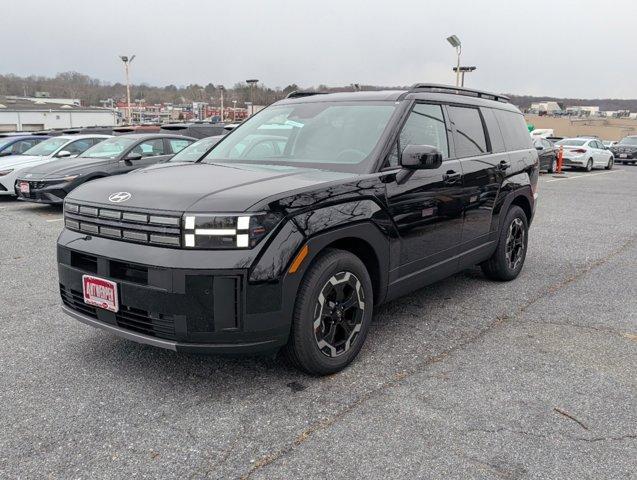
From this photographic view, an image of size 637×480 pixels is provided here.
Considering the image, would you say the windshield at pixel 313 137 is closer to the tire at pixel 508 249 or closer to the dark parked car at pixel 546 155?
the tire at pixel 508 249

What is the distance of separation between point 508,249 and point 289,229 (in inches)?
134

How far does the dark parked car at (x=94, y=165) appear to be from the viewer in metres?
10.1

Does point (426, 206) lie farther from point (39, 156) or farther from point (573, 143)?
point (573, 143)

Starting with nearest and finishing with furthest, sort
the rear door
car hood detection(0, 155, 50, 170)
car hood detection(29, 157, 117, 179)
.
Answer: the rear door
car hood detection(29, 157, 117, 179)
car hood detection(0, 155, 50, 170)

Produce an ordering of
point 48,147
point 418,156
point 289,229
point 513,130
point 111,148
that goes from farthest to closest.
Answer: point 48,147 < point 111,148 < point 513,130 < point 418,156 < point 289,229

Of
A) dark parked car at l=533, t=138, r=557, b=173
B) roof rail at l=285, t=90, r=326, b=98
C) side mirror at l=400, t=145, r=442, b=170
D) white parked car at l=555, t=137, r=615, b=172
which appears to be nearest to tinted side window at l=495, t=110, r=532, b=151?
roof rail at l=285, t=90, r=326, b=98

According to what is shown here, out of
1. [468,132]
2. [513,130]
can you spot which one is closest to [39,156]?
[513,130]

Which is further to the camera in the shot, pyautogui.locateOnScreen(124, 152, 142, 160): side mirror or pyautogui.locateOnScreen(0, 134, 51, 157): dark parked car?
pyautogui.locateOnScreen(0, 134, 51, 157): dark parked car

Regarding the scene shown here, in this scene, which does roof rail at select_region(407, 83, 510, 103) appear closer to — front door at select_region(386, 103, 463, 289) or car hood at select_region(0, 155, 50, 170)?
front door at select_region(386, 103, 463, 289)

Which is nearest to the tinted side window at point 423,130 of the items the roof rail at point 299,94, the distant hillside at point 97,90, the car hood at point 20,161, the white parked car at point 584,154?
the roof rail at point 299,94

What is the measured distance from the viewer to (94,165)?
34.4 feet

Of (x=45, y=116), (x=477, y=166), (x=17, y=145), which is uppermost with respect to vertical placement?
(x=45, y=116)

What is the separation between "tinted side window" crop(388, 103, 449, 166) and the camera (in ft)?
13.2

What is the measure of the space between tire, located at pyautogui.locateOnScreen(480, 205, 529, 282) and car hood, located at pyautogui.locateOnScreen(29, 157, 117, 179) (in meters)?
7.77
